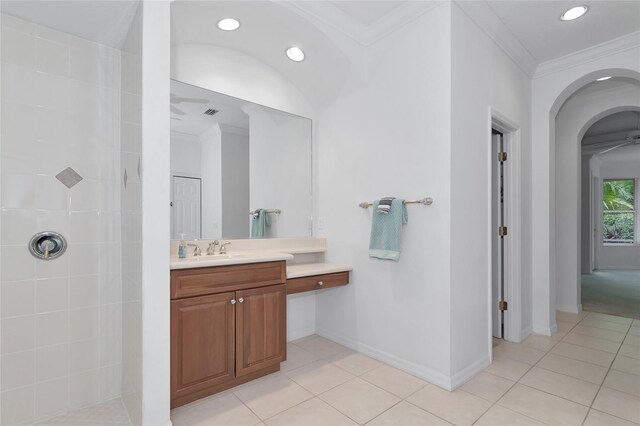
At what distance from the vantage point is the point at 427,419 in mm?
1926

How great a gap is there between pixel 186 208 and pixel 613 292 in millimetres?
6476

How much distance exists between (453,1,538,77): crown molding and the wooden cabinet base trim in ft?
9.49

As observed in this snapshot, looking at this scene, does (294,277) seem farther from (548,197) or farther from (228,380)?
(548,197)

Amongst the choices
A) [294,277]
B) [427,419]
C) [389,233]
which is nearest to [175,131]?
[294,277]

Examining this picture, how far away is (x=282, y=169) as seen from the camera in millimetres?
3146

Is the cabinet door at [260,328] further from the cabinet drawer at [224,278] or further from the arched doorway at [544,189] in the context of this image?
the arched doorway at [544,189]

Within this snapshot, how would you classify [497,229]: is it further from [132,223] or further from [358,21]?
[132,223]

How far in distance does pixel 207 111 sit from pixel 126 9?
91cm

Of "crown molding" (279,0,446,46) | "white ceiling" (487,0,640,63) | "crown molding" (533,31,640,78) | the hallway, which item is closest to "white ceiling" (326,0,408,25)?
"crown molding" (279,0,446,46)

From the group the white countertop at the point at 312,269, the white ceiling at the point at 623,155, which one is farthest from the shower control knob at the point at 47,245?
the white ceiling at the point at 623,155

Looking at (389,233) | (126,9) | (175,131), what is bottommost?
(389,233)

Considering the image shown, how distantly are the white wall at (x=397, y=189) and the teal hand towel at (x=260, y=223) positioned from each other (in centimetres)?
58

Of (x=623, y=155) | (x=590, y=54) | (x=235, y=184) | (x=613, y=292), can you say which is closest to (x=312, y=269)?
(x=235, y=184)

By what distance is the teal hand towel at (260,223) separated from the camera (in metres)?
2.94
